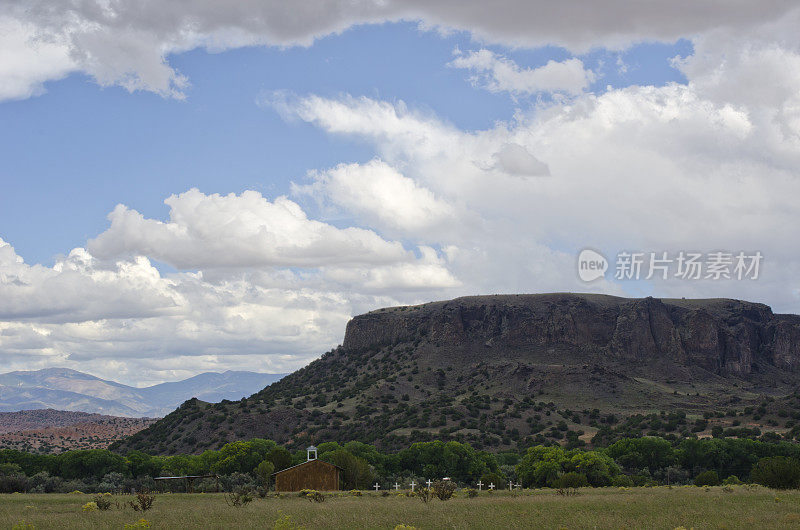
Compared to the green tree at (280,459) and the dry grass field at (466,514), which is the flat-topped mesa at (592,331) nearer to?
the green tree at (280,459)

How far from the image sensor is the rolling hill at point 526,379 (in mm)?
118625

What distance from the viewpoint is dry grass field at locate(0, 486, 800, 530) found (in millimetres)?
31719

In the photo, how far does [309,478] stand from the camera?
6619 centimetres

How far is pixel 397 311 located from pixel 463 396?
172 ft

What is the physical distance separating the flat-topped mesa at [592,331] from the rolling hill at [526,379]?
316mm

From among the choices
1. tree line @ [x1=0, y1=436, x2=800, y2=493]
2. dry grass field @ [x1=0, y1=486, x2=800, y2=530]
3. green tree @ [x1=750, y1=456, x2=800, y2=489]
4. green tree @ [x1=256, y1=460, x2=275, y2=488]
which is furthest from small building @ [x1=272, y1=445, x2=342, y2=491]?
green tree @ [x1=750, y1=456, x2=800, y2=489]

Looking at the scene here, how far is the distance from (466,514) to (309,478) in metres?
33.1

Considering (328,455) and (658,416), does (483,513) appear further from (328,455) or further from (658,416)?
(658,416)

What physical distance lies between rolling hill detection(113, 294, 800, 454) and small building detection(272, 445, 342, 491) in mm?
45793

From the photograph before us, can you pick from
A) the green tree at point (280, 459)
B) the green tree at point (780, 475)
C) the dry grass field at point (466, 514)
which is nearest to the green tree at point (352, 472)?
the green tree at point (280, 459)

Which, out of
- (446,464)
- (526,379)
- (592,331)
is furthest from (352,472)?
(592,331)

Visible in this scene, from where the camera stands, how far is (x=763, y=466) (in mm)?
52531

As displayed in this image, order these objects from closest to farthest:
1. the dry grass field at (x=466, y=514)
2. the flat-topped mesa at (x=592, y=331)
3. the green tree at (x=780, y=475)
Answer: the dry grass field at (x=466, y=514)
the green tree at (x=780, y=475)
the flat-topped mesa at (x=592, y=331)

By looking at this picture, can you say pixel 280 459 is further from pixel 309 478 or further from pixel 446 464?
pixel 446 464
